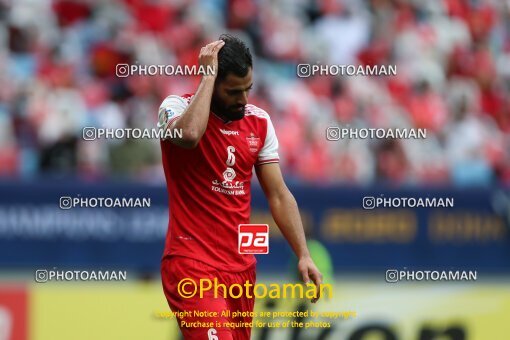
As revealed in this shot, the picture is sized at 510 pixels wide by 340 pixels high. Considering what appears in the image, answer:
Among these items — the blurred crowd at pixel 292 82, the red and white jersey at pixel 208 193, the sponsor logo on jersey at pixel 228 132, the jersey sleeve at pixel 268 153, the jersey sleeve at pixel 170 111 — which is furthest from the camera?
the blurred crowd at pixel 292 82

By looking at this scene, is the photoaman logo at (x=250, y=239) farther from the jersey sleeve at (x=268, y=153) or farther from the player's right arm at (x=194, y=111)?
the player's right arm at (x=194, y=111)

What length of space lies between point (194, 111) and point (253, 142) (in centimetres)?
55

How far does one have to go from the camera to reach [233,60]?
615 cm

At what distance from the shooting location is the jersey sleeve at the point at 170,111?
6066mm

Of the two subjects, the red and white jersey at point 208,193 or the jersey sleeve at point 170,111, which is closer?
the jersey sleeve at point 170,111

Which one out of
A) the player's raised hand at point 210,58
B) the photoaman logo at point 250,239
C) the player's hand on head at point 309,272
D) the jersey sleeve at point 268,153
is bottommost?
the player's hand on head at point 309,272

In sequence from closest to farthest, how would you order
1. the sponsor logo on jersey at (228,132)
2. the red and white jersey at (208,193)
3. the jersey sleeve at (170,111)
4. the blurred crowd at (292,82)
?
the jersey sleeve at (170,111)
the red and white jersey at (208,193)
the sponsor logo on jersey at (228,132)
the blurred crowd at (292,82)

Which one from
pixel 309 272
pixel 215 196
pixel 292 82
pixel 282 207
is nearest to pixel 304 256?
pixel 309 272

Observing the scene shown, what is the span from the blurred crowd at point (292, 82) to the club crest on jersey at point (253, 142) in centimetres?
503

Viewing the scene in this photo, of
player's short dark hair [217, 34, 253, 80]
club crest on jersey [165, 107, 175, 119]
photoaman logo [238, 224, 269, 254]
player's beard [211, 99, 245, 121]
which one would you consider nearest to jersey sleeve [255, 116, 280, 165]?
player's beard [211, 99, 245, 121]

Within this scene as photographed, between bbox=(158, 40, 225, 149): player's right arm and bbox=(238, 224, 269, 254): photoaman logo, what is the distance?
0.61 metres

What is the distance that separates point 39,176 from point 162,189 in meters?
1.28

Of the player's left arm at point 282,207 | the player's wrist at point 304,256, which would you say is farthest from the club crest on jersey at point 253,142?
the player's wrist at point 304,256

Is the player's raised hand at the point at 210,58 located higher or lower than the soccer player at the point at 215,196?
higher
